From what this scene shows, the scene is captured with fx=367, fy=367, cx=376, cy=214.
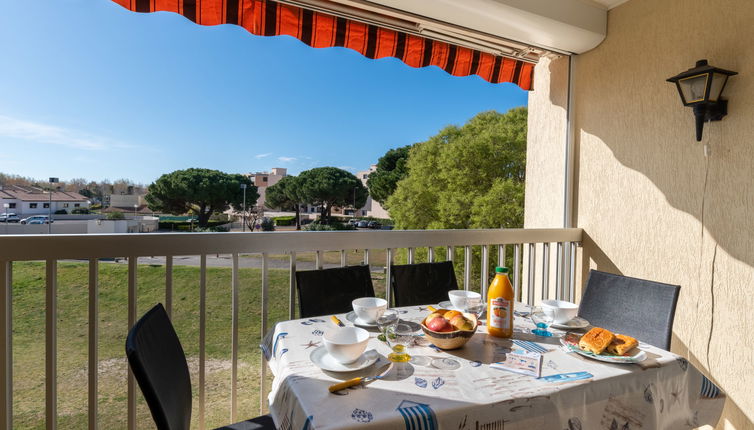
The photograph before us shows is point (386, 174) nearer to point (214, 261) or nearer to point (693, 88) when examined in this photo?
point (214, 261)

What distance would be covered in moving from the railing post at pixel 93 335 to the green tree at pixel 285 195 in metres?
1.05

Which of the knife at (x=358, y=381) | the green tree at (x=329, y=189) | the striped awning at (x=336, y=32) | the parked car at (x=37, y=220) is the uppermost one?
the striped awning at (x=336, y=32)

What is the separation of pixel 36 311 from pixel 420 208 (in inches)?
219

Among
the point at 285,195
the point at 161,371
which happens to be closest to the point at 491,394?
the point at 161,371

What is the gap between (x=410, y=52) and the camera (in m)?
2.75

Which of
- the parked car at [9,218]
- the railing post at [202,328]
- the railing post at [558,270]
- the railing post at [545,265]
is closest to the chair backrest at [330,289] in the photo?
the railing post at [202,328]

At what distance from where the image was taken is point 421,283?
2.06 meters

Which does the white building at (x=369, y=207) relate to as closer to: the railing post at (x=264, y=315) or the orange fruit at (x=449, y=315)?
the railing post at (x=264, y=315)

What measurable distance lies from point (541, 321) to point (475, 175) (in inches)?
247

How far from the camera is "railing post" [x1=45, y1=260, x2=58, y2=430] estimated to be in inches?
62.7

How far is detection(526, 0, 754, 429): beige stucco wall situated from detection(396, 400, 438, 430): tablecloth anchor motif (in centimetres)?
234

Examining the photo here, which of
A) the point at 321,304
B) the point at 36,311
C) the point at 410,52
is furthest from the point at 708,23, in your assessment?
the point at 36,311

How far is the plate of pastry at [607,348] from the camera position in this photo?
108 centimetres

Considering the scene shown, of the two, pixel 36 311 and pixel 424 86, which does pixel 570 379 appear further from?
pixel 424 86
